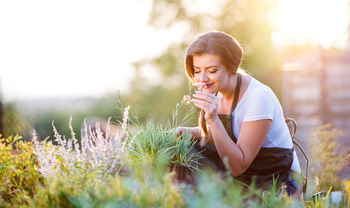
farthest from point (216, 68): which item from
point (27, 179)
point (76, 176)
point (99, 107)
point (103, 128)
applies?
point (99, 107)

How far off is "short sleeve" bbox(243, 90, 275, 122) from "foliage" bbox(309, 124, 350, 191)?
5.52ft

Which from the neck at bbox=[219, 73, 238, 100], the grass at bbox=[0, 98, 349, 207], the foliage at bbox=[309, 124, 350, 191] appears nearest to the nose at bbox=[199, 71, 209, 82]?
the neck at bbox=[219, 73, 238, 100]

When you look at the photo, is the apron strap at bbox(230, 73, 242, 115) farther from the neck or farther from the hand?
the hand

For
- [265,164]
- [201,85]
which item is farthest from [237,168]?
[201,85]

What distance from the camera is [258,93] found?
240 centimetres

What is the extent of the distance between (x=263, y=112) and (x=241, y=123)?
27 centimetres

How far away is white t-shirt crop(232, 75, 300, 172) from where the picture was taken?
232cm

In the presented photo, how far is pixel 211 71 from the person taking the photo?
7.97 feet

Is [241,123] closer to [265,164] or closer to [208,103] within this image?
[265,164]

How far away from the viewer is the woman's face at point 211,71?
2408mm

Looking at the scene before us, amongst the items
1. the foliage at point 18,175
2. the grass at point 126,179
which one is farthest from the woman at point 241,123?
the foliage at point 18,175

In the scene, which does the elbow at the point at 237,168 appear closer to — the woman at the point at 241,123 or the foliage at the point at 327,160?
the woman at the point at 241,123

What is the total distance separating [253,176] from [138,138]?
1.03 meters

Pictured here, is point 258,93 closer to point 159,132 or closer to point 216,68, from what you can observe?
point 216,68
